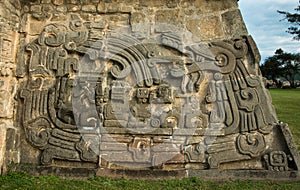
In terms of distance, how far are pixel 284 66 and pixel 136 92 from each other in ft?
116

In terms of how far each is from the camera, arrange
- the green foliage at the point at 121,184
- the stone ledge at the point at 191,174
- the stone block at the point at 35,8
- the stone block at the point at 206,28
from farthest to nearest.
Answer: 1. the stone block at the point at 35,8
2. the stone block at the point at 206,28
3. the stone ledge at the point at 191,174
4. the green foliage at the point at 121,184

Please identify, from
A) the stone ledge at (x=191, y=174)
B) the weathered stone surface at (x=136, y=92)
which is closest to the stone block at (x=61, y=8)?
the weathered stone surface at (x=136, y=92)

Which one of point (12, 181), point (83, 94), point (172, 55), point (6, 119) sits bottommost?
point (12, 181)

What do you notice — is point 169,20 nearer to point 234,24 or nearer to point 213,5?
point 213,5

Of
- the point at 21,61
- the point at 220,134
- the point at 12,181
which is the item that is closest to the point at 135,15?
the point at 21,61

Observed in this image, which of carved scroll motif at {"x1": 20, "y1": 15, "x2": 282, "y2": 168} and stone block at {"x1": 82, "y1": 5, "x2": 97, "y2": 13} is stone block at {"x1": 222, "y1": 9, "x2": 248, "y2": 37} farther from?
stone block at {"x1": 82, "y1": 5, "x2": 97, "y2": 13}

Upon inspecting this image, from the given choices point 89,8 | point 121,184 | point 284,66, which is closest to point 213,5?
point 89,8

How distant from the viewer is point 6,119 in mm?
3721

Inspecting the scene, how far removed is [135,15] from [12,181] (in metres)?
2.78

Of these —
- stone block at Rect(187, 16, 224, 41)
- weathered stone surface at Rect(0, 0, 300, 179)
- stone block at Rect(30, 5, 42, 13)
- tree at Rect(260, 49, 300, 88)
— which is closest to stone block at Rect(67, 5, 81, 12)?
weathered stone surface at Rect(0, 0, 300, 179)

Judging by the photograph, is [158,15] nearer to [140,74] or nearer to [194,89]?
[140,74]

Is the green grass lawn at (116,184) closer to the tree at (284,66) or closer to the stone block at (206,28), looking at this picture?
the stone block at (206,28)

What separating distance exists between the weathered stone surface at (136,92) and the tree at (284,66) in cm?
3350

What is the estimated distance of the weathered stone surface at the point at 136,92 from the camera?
3.62m
